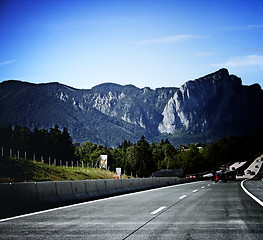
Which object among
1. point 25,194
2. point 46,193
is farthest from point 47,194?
point 25,194

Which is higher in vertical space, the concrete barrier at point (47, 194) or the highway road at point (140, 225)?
the concrete barrier at point (47, 194)

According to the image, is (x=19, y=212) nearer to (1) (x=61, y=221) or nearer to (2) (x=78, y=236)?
(1) (x=61, y=221)

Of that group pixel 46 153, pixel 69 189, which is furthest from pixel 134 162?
pixel 69 189

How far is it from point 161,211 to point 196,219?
81.4 inches

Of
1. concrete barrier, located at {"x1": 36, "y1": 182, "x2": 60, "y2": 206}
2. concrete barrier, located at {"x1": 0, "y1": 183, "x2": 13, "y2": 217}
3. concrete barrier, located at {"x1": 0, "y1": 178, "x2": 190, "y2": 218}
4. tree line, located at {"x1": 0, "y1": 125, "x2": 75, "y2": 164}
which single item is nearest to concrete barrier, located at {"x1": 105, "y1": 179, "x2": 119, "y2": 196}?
concrete barrier, located at {"x1": 0, "y1": 178, "x2": 190, "y2": 218}

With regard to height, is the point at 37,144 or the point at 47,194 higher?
the point at 37,144

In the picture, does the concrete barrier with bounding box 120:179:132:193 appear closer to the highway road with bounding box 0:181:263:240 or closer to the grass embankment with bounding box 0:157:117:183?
the highway road with bounding box 0:181:263:240

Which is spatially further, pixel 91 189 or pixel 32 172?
pixel 32 172

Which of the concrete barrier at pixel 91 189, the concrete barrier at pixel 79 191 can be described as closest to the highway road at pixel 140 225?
the concrete barrier at pixel 79 191

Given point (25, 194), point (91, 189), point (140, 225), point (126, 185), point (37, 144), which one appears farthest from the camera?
point (37, 144)

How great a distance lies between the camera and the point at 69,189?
53.7ft

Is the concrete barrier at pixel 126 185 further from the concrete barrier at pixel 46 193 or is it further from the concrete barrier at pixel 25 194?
the concrete barrier at pixel 25 194

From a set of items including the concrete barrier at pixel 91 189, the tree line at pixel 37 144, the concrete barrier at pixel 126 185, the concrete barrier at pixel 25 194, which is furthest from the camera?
the tree line at pixel 37 144

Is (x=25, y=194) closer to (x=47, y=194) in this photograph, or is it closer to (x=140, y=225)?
(x=47, y=194)
